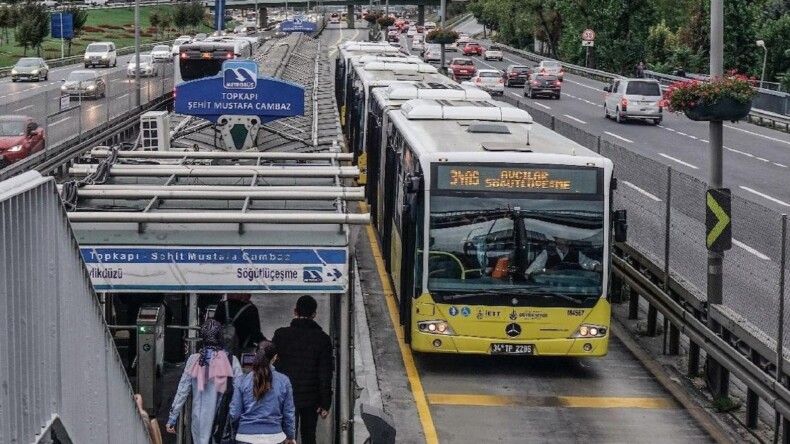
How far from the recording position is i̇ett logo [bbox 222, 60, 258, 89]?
18.5 m

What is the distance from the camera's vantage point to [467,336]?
14805 mm

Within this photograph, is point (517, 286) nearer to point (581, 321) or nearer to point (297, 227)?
point (581, 321)

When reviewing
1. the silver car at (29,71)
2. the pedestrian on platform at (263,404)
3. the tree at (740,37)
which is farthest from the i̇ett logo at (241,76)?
the silver car at (29,71)

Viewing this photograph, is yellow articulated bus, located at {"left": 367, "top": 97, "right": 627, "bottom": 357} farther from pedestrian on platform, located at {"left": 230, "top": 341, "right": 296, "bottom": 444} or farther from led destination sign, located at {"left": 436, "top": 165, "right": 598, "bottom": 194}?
pedestrian on platform, located at {"left": 230, "top": 341, "right": 296, "bottom": 444}

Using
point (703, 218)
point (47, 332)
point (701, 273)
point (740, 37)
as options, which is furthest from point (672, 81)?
point (47, 332)

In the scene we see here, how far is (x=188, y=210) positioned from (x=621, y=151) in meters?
12.1

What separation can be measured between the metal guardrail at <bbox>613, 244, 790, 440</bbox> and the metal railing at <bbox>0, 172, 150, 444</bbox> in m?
8.04

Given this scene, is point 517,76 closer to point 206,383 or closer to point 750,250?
point 750,250

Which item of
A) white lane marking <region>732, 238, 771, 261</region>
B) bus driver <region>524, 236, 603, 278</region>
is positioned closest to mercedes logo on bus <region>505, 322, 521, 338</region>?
bus driver <region>524, 236, 603, 278</region>

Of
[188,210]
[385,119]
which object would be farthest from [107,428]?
[385,119]

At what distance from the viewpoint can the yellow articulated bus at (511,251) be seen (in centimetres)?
1465

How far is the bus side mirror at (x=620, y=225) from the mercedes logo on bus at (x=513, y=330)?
1.50 meters

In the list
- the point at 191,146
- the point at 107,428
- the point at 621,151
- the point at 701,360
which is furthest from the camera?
the point at 621,151

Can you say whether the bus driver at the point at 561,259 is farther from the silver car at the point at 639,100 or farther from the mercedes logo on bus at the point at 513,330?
the silver car at the point at 639,100
